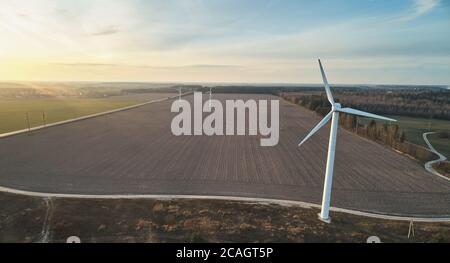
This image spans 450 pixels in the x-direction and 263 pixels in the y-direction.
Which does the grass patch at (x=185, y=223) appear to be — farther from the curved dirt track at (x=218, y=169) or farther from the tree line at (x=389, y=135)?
the tree line at (x=389, y=135)

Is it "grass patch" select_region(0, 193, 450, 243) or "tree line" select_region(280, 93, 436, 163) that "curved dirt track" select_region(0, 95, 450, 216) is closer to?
"tree line" select_region(280, 93, 436, 163)

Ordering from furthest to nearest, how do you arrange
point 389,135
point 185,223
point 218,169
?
point 389,135 < point 218,169 < point 185,223

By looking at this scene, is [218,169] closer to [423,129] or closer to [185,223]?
[185,223]

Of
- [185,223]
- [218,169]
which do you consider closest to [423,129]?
[218,169]

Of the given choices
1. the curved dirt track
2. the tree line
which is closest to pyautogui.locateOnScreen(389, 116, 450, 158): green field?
the tree line

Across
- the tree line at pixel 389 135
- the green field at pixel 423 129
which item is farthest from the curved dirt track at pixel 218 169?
the green field at pixel 423 129

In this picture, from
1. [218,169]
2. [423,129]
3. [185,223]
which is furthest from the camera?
[423,129]
